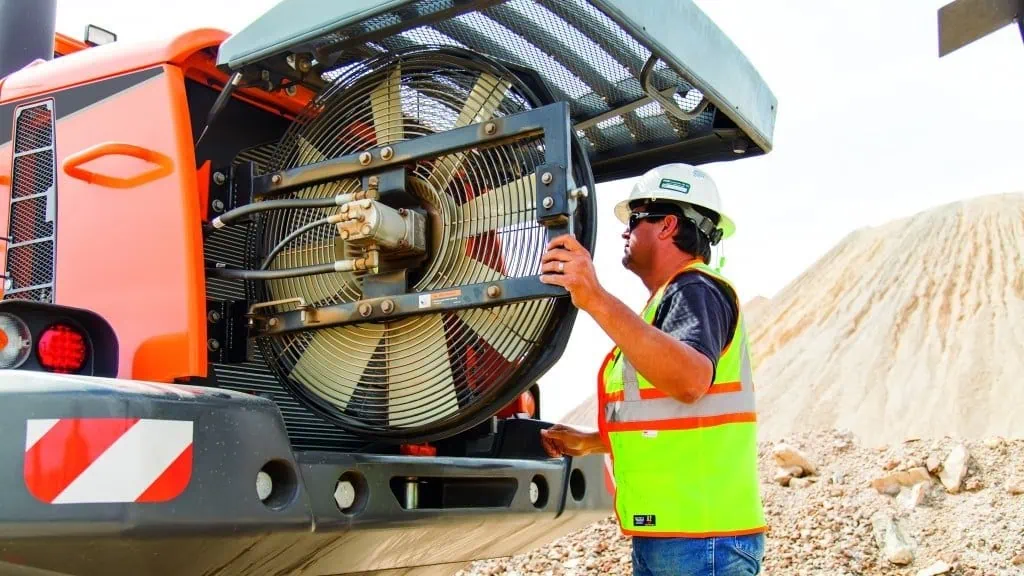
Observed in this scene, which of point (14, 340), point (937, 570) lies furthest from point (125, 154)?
point (937, 570)

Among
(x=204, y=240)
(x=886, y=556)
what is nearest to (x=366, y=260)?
(x=204, y=240)

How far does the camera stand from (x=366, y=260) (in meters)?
2.94

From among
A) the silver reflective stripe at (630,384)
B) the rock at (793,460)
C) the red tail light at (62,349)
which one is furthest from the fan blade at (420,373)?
the rock at (793,460)

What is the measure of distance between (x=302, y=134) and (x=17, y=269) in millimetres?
979

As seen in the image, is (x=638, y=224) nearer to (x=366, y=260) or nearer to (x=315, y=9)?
(x=366, y=260)

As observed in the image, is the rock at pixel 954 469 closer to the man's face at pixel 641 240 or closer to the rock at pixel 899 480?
the rock at pixel 899 480

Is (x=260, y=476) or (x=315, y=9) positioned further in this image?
(x=315, y=9)

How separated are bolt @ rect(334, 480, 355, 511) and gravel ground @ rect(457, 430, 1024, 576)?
4631 millimetres

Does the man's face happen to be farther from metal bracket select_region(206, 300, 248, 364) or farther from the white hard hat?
metal bracket select_region(206, 300, 248, 364)

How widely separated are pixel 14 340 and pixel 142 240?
453 millimetres

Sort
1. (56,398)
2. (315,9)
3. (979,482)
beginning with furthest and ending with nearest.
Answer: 1. (979,482)
2. (315,9)
3. (56,398)

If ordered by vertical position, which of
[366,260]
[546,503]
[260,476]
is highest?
[366,260]

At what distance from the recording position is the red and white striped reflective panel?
2.14 meters

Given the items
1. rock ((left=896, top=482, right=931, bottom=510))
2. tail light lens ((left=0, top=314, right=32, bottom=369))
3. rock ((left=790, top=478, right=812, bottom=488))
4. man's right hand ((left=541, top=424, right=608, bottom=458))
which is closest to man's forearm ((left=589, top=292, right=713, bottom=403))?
man's right hand ((left=541, top=424, right=608, bottom=458))
